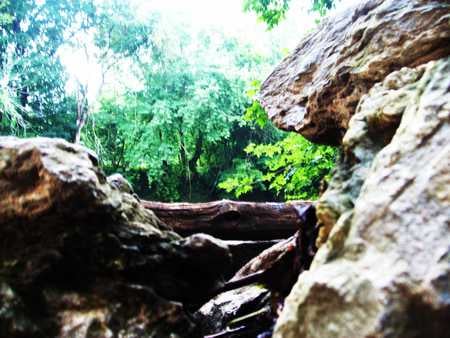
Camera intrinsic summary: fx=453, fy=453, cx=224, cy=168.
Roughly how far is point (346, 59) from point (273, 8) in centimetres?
391

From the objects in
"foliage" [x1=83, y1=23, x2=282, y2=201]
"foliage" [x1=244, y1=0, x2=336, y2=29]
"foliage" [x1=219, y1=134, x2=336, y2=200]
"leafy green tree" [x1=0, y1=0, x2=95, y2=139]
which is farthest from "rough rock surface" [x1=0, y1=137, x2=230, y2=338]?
"foliage" [x1=83, y1=23, x2=282, y2=201]

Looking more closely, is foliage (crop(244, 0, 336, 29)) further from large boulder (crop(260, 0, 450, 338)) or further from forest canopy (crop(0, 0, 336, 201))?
forest canopy (crop(0, 0, 336, 201))

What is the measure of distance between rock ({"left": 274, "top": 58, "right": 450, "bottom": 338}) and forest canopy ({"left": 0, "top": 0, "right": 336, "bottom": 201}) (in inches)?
493

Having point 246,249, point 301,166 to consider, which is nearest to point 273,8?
point 301,166

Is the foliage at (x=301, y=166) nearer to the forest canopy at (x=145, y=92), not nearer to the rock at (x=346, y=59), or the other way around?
the rock at (x=346, y=59)

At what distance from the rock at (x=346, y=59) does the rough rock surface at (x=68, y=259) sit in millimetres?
2060

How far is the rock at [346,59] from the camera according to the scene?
3.20 metres

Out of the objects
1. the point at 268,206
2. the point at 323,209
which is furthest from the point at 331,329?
the point at 268,206

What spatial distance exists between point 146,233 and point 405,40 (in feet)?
7.53

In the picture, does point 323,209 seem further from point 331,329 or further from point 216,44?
point 216,44

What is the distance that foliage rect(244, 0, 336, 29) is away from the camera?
709 cm

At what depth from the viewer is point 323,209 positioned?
232 cm

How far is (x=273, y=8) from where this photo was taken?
7.22 metres

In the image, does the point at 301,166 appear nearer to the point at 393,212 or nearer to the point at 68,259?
the point at 68,259
